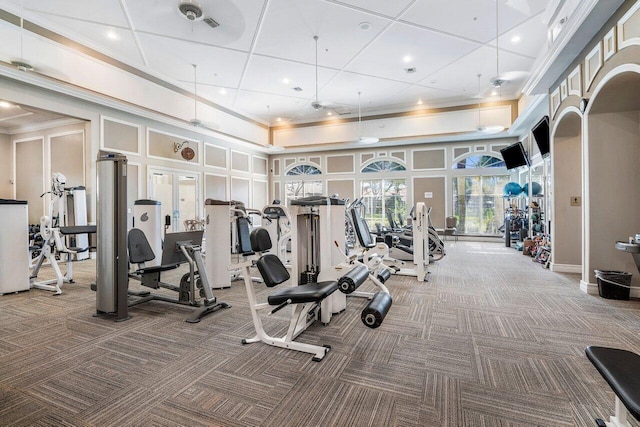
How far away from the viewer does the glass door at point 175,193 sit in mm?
7789

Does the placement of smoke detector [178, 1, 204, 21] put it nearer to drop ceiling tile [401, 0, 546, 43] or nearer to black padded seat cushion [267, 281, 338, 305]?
drop ceiling tile [401, 0, 546, 43]

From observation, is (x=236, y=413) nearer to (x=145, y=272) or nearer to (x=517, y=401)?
(x=517, y=401)

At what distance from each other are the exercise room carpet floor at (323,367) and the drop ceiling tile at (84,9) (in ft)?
15.1

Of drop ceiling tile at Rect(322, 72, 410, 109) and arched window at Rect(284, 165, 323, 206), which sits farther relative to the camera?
arched window at Rect(284, 165, 323, 206)

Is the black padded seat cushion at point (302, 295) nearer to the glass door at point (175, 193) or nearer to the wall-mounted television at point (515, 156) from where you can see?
the glass door at point (175, 193)

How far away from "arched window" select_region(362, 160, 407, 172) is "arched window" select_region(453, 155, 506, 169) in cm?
190

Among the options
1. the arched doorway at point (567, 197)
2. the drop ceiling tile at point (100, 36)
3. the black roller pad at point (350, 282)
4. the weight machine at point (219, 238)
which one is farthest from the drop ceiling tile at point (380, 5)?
the black roller pad at point (350, 282)

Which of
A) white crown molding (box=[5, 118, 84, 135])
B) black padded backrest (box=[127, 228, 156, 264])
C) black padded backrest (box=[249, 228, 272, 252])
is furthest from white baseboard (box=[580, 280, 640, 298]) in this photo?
white crown molding (box=[5, 118, 84, 135])

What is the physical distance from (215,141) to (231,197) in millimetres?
1907

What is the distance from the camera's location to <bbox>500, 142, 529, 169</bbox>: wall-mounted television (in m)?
7.95

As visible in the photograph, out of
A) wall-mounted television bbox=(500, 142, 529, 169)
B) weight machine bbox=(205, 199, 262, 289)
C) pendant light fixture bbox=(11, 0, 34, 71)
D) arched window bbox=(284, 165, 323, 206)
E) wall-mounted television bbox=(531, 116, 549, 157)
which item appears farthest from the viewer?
arched window bbox=(284, 165, 323, 206)

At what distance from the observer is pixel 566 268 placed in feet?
17.3

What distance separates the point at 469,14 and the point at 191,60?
5635 mm

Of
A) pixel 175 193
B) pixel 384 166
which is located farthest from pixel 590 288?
pixel 175 193
